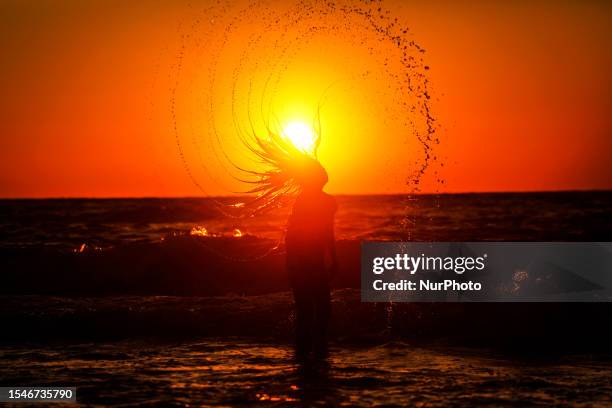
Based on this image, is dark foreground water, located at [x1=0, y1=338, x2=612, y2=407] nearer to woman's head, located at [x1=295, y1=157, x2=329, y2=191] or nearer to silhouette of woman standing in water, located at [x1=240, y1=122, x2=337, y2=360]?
silhouette of woman standing in water, located at [x1=240, y1=122, x2=337, y2=360]

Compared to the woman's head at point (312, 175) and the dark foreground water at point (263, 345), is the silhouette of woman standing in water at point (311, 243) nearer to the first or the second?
the woman's head at point (312, 175)

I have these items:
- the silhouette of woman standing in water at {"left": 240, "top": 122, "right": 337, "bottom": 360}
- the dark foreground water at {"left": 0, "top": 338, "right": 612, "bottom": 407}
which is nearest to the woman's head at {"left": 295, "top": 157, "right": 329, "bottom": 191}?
the silhouette of woman standing in water at {"left": 240, "top": 122, "right": 337, "bottom": 360}

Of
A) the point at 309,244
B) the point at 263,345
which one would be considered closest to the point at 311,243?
the point at 309,244

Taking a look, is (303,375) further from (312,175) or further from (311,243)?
(312,175)

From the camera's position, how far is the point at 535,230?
1730 inches

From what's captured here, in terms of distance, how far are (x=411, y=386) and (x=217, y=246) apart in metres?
18.9

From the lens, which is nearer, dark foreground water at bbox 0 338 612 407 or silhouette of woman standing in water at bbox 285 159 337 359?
dark foreground water at bbox 0 338 612 407

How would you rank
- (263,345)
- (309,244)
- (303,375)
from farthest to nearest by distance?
(263,345) → (309,244) → (303,375)

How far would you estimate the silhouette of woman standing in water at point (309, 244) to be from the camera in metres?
10.6

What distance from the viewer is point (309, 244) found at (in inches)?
417

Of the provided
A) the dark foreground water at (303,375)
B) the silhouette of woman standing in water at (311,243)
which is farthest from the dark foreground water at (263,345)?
the silhouette of woman standing in water at (311,243)

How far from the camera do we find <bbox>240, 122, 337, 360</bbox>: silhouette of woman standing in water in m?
10.6

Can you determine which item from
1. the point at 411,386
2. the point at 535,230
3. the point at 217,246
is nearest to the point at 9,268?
the point at 217,246

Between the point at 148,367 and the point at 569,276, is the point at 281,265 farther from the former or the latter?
the point at 148,367
